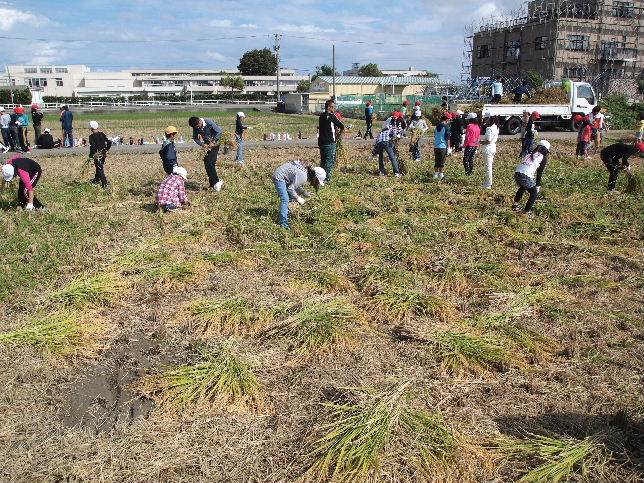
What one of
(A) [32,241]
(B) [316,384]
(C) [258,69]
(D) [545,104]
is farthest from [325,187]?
(C) [258,69]

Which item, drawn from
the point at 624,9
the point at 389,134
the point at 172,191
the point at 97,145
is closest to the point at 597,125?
the point at 389,134

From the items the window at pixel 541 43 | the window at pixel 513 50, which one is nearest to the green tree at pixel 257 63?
the window at pixel 513 50

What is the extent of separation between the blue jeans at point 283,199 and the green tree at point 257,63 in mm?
94754

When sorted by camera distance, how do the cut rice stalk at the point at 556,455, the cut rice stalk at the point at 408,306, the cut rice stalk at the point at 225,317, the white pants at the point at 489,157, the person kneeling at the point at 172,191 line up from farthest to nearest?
the white pants at the point at 489,157
the person kneeling at the point at 172,191
the cut rice stalk at the point at 408,306
the cut rice stalk at the point at 225,317
the cut rice stalk at the point at 556,455

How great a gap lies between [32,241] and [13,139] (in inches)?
483

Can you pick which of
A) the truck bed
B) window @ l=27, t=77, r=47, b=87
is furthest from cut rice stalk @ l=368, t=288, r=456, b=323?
window @ l=27, t=77, r=47, b=87

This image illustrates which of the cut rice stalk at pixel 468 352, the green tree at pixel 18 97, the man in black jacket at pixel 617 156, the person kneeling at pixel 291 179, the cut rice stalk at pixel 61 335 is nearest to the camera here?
the cut rice stalk at pixel 468 352

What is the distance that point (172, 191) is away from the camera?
9055 mm

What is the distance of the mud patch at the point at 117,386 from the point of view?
374 cm

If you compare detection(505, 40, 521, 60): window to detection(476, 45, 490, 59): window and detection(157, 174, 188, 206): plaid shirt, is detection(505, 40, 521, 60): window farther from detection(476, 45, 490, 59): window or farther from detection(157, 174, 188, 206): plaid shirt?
detection(157, 174, 188, 206): plaid shirt

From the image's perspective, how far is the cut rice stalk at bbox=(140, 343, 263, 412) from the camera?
380cm

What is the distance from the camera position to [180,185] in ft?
30.2

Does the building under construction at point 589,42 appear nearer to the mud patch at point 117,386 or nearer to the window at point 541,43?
the window at point 541,43

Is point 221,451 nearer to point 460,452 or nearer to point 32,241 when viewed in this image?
point 460,452
